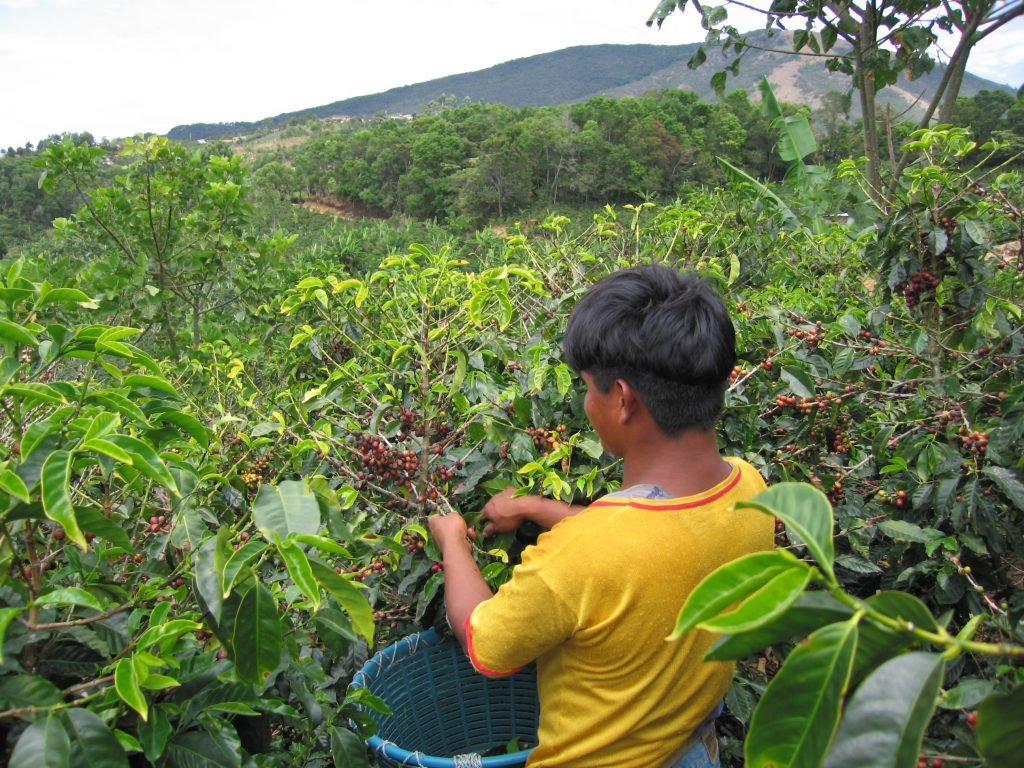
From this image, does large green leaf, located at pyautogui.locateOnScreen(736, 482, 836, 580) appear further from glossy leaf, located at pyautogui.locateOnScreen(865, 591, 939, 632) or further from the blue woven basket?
the blue woven basket

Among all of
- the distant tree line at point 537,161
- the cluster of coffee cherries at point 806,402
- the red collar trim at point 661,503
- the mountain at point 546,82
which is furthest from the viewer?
the mountain at point 546,82

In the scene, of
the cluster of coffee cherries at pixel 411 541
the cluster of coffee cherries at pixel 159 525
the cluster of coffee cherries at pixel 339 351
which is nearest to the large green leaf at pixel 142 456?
the cluster of coffee cherries at pixel 159 525

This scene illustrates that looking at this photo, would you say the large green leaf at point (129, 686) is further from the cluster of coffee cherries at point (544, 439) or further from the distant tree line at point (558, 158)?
the distant tree line at point (558, 158)

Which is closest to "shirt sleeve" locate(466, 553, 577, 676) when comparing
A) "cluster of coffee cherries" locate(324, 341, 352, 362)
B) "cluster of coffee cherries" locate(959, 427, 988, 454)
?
"cluster of coffee cherries" locate(959, 427, 988, 454)

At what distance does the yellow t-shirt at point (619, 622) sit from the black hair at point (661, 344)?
0.18 m

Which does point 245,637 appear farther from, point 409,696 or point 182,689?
point 409,696

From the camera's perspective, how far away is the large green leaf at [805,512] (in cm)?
56

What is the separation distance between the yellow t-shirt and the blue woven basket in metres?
0.43

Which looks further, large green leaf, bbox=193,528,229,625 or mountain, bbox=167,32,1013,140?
mountain, bbox=167,32,1013,140

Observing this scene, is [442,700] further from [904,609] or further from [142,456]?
[904,609]

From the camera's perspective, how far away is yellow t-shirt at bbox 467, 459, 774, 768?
4.05 ft

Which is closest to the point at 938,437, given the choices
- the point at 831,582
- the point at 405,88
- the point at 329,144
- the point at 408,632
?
the point at 408,632

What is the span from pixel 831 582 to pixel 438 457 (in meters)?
1.52

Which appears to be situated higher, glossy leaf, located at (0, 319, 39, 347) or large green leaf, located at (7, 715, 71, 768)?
glossy leaf, located at (0, 319, 39, 347)
